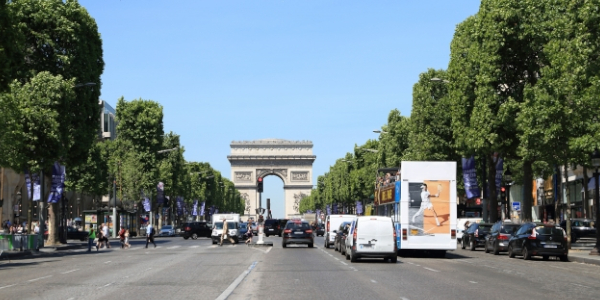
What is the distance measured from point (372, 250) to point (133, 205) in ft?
245

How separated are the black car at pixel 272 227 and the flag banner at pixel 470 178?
48476 mm

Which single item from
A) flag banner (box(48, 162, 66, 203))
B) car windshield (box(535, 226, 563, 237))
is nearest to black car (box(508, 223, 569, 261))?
car windshield (box(535, 226, 563, 237))

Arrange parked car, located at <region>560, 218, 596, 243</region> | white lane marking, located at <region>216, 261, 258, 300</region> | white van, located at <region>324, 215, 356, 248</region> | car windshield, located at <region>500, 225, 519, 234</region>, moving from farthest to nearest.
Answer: parked car, located at <region>560, 218, 596, 243</region> → white van, located at <region>324, 215, 356, 248</region> → car windshield, located at <region>500, 225, 519, 234</region> → white lane marking, located at <region>216, 261, 258, 300</region>

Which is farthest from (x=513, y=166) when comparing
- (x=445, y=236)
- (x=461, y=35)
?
(x=445, y=236)

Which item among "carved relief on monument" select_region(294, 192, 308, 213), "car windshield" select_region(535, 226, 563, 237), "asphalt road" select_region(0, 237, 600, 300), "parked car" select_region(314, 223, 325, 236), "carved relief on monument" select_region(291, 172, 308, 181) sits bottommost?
"asphalt road" select_region(0, 237, 600, 300)

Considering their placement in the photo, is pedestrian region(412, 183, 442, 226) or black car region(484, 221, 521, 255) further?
black car region(484, 221, 521, 255)

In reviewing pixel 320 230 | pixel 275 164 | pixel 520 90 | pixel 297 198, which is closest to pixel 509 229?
pixel 520 90

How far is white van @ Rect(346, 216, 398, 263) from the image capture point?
3394 cm

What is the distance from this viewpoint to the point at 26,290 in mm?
20594

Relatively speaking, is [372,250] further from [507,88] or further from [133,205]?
[133,205]

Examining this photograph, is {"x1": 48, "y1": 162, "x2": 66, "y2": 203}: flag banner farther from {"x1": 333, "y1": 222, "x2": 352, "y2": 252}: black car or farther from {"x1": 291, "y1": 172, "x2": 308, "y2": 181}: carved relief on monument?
{"x1": 291, "y1": 172, "x2": 308, "y2": 181}: carved relief on monument

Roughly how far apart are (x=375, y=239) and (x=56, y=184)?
97.9 ft

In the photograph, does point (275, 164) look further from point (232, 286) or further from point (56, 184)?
point (232, 286)

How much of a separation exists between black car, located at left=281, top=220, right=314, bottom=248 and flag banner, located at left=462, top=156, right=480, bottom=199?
10.2 meters
